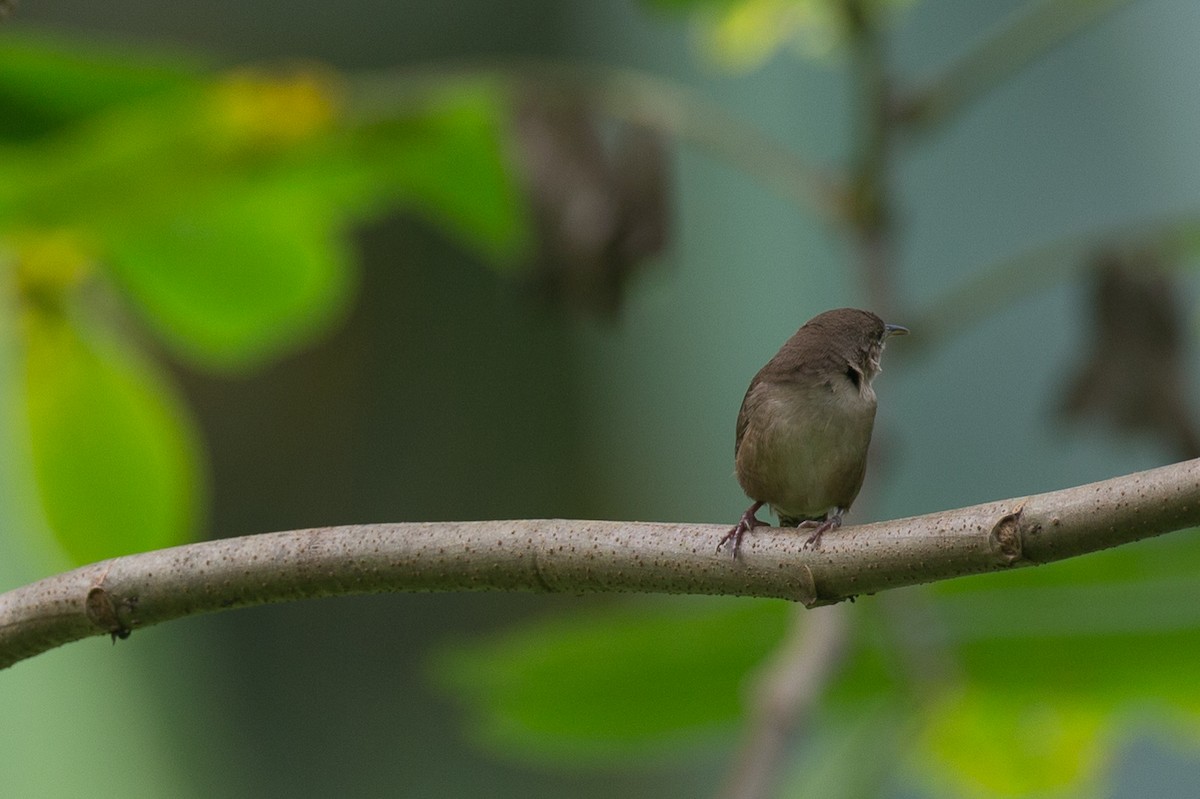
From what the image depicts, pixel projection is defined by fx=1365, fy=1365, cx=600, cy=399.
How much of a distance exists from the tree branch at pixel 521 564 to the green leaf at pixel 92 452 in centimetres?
78

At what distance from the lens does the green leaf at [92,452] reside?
1544 millimetres

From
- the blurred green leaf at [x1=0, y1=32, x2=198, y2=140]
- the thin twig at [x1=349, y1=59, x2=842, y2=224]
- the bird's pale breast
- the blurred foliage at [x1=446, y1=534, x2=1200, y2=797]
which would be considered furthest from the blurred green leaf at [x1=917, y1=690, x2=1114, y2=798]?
the blurred green leaf at [x1=0, y1=32, x2=198, y2=140]

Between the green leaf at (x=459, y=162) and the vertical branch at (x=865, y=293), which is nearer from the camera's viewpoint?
the vertical branch at (x=865, y=293)

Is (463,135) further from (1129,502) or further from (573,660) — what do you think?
(1129,502)

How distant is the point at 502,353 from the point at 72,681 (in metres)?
1.23

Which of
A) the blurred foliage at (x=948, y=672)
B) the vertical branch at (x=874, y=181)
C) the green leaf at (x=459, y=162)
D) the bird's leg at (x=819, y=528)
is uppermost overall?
the green leaf at (x=459, y=162)

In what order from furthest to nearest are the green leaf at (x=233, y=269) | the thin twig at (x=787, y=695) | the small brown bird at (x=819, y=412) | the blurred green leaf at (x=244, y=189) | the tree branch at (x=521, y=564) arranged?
the green leaf at (x=233, y=269)
the blurred green leaf at (x=244, y=189)
the thin twig at (x=787, y=695)
the small brown bird at (x=819, y=412)
the tree branch at (x=521, y=564)

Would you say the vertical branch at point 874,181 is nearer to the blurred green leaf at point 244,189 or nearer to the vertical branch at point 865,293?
the vertical branch at point 865,293

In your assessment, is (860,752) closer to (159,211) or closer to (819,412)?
(819,412)

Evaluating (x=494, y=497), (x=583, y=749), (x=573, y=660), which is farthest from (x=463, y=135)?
(x=494, y=497)

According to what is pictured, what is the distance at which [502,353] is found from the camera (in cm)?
318

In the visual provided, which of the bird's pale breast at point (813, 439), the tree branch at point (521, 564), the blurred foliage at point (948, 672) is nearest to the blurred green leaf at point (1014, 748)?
the blurred foliage at point (948, 672)

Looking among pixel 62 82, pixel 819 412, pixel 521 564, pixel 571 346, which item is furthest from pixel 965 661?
pixel 571 346

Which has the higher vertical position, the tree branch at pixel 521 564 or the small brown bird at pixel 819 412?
the small brown bird at pixel 819 412
